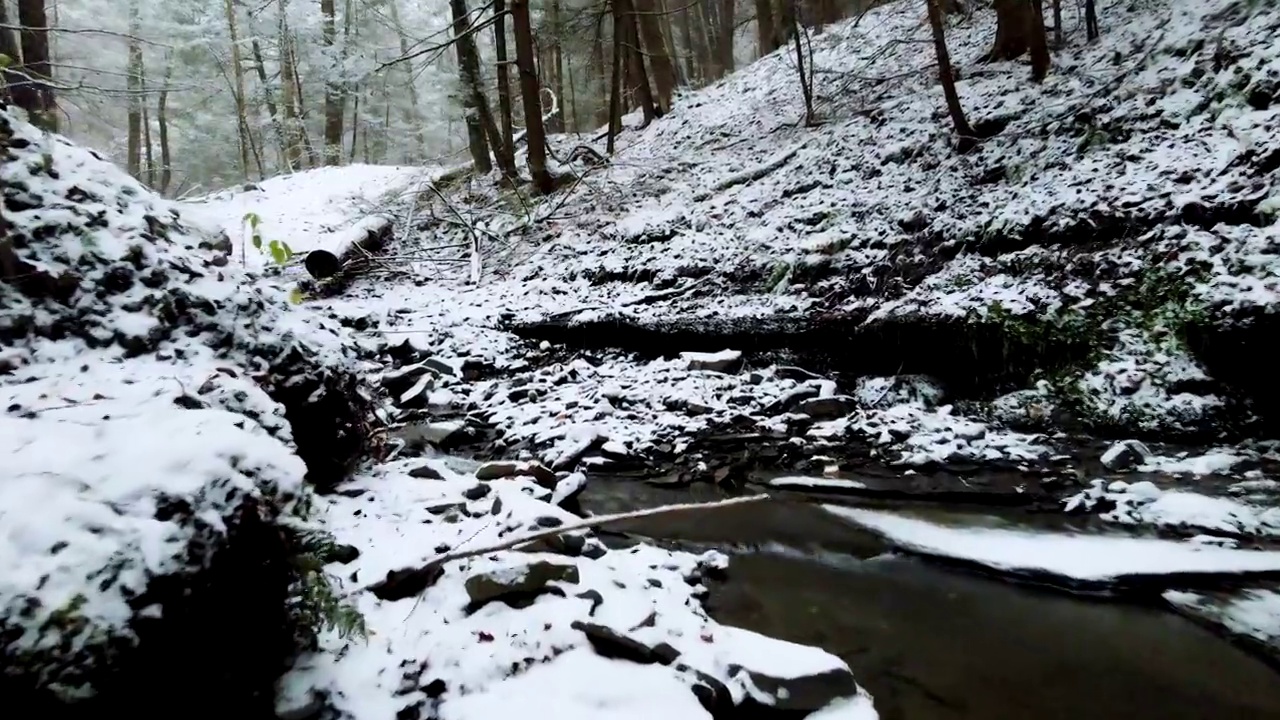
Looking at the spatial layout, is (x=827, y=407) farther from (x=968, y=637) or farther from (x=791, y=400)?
(x=968, y=637)

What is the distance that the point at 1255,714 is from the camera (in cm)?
280

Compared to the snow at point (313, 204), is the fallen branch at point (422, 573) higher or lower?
lower

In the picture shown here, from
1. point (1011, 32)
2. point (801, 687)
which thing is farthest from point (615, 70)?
point (801, 687)

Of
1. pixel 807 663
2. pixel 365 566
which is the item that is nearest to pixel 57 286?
pixel 365 566

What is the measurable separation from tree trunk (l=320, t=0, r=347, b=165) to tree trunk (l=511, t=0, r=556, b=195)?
40.2ft

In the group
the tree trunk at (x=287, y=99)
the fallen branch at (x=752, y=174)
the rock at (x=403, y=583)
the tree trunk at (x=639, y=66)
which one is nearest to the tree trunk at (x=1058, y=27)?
the fallen branch at (x=752, y=174)

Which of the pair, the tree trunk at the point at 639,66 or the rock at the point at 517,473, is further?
the tree trunk at the point at 639,66

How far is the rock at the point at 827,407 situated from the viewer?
652 cm

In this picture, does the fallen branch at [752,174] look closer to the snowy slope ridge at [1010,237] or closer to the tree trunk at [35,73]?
the snowy slope ridge at [1010,237]

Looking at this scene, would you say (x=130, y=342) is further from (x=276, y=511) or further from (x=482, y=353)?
(x=482, y=353)

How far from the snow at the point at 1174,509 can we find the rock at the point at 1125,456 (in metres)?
0.26

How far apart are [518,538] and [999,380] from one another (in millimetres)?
4970

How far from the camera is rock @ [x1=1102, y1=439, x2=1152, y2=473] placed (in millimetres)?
4898

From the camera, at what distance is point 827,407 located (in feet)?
21.6
